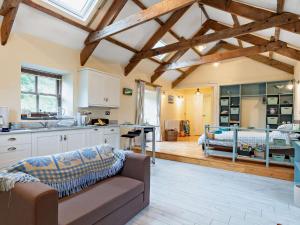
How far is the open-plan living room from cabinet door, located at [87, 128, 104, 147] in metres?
0.04

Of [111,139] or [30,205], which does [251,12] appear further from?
[30,205]

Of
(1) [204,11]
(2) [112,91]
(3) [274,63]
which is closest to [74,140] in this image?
(2) [112,91]

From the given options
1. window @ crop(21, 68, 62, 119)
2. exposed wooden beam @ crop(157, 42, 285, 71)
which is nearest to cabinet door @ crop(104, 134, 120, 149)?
window @ crop(21, 68, 62, 119)

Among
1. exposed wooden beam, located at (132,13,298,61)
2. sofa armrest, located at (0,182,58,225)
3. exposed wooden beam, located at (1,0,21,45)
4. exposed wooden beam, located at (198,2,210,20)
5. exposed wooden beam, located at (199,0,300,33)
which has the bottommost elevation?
sofa armrest, located at (0,182,58,225)

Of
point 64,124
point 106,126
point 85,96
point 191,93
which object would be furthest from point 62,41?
point 191,93

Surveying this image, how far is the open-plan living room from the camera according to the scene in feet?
5.97

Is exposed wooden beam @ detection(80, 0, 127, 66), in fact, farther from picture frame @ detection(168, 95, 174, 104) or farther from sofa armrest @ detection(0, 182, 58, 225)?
picture frame @ detection(168, 95, 174, 104)

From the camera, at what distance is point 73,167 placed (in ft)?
6.06

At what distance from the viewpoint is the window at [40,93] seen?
3.90 m

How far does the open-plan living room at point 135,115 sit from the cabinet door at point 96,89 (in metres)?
0.03

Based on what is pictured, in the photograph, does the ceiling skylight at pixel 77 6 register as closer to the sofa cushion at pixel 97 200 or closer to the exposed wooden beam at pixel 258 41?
the sofa cushion at pixel 97 200

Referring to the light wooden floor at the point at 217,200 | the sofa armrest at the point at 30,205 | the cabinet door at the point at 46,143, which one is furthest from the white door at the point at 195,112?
the sofa armrest at the point at 30,205

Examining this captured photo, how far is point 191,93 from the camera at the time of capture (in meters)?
9.14

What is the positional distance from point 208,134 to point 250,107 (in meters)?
3.31
